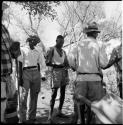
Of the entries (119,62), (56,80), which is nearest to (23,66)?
(56,80)

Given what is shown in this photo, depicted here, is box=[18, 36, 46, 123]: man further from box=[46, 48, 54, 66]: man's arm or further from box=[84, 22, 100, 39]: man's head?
box=[84, 22, 100, 39]: man's head

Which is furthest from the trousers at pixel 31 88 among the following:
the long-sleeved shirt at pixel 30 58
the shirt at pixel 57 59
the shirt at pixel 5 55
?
the shirt at pixel 5 55

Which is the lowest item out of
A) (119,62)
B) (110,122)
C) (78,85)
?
(110,122)

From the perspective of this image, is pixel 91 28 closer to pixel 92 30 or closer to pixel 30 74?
pixel 92 30

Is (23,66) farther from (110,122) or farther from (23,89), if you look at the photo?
(110,122)

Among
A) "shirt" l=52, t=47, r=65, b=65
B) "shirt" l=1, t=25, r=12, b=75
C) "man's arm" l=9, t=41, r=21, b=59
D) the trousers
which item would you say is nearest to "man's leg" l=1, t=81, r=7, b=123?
"shirt" l=1, t=25, r=12, b=75

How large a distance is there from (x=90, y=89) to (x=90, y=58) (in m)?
0.52

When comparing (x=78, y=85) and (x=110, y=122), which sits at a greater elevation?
(x=78, y=85)

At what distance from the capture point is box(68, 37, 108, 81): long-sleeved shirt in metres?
4.95

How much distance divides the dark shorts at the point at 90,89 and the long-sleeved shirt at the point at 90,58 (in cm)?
7

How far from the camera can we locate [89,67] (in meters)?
4.98

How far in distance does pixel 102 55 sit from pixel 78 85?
0.65 metres

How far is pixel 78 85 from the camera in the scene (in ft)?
16.7

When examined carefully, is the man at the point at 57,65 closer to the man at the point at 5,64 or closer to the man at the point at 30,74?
the man at the point at 30,74
